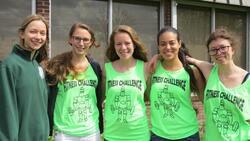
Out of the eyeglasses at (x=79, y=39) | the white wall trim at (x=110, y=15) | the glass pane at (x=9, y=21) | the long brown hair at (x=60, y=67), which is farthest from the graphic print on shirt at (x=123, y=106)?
the white wall trim at (x=110, y=15)

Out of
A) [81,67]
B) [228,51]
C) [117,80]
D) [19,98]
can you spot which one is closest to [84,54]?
[81,67]

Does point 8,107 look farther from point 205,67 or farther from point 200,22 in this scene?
point 200,22

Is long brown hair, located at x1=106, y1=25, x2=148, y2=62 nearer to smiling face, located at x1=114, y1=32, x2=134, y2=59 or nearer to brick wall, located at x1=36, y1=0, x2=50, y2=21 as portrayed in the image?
smiling face, located at x1=114, y1=32, x2=134, y2=59

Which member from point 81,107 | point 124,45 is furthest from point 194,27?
point 81,107

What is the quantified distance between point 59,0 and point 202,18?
3.51 m

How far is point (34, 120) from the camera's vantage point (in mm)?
3375

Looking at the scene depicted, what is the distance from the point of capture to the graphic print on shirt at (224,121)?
11.4 feet

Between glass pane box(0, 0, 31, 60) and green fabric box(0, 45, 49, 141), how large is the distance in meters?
3.37

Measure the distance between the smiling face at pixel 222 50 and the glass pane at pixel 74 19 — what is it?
13.3 feet

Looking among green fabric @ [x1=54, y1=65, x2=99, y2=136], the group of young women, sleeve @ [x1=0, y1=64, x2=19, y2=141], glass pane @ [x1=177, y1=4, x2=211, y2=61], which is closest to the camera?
sleeve @ [x1=0, y1=64, x2=19, y2=141]

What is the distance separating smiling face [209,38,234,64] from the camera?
11.8 feet

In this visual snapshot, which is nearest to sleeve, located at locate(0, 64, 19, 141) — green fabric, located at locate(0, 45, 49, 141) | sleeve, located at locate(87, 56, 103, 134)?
green fabric, located at locate(0, 45, 49, 141)

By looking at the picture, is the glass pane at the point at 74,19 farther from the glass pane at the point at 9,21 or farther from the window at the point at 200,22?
the window at the point at 200,22

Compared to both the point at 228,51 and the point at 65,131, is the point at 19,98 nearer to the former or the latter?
the point at 65,131
